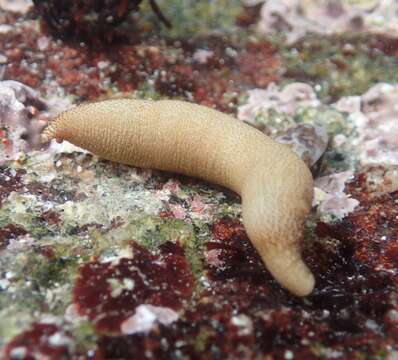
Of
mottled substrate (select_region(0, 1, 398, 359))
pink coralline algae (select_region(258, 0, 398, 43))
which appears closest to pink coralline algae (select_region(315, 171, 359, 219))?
mottled substrate (select_region(0, 1, 398, 359))

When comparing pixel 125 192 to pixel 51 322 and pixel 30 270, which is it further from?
pixel 51 322

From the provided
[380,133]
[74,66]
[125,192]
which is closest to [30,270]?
[125,192]

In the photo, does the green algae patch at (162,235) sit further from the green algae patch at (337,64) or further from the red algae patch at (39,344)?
the green algae patch at (337,64)

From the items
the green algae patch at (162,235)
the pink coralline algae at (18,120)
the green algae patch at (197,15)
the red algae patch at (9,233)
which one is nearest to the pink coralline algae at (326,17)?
the green algae patch at (197,15)

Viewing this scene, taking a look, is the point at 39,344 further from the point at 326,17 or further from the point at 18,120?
the point at 326,17

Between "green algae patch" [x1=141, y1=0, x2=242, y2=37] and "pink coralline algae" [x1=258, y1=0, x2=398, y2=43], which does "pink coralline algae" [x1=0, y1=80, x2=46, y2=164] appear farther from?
"pink coralline algae" [x1=258, y1=0, x2=398, y2=43]

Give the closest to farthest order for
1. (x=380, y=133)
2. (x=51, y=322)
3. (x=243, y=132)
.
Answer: (x=51, y=322) < (x=243, y=132) < (x=380, y=133)
